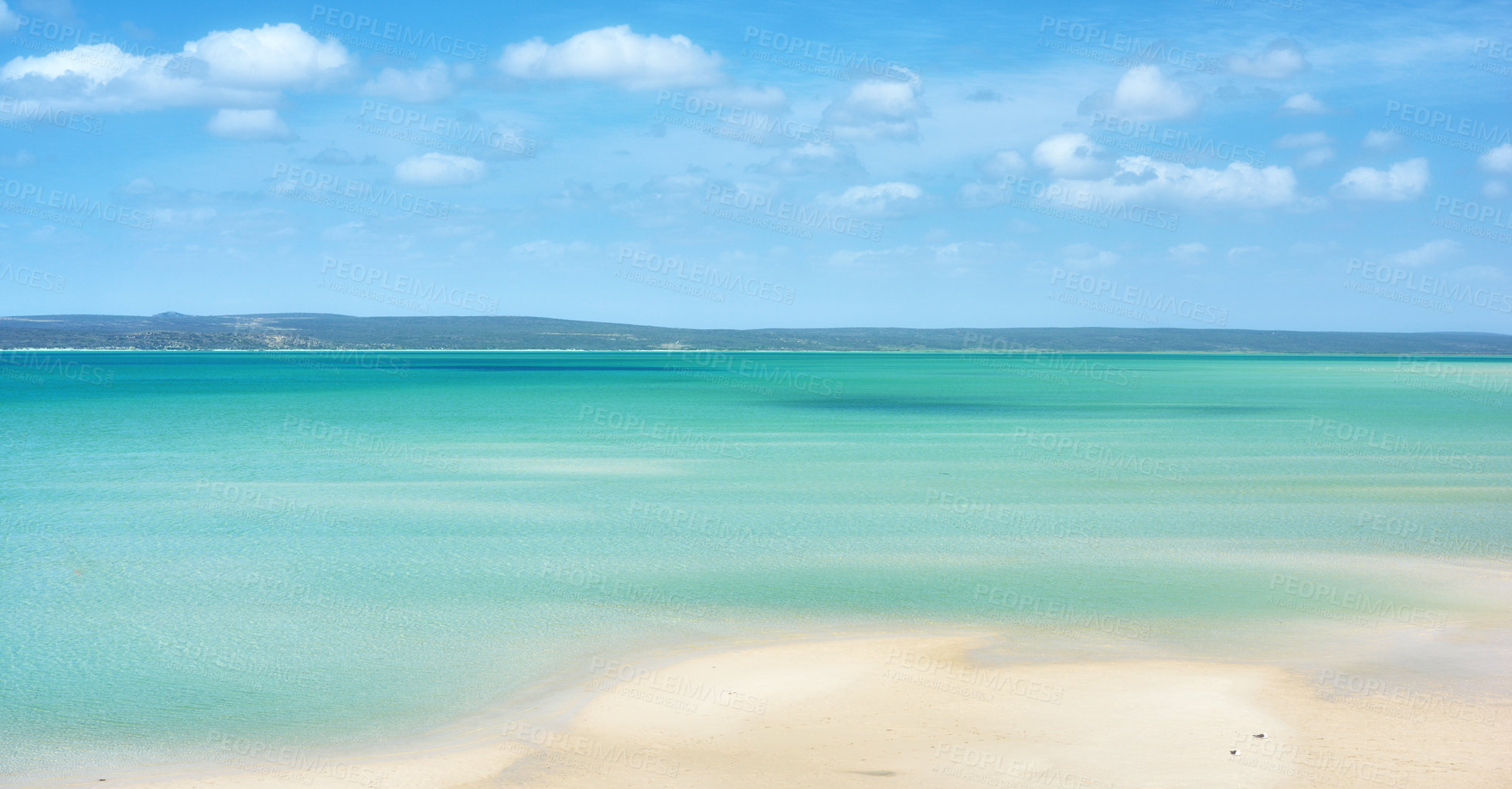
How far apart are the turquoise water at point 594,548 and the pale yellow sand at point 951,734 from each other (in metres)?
0.87

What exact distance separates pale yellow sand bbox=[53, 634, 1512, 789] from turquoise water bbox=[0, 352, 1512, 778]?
868 mm

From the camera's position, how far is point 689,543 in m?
16.2

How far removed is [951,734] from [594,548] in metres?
8.33

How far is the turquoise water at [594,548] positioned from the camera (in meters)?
9.99

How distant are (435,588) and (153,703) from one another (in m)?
4.21

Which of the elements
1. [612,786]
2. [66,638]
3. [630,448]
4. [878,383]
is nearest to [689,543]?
[66,638]

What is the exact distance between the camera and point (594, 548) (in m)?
15.7
